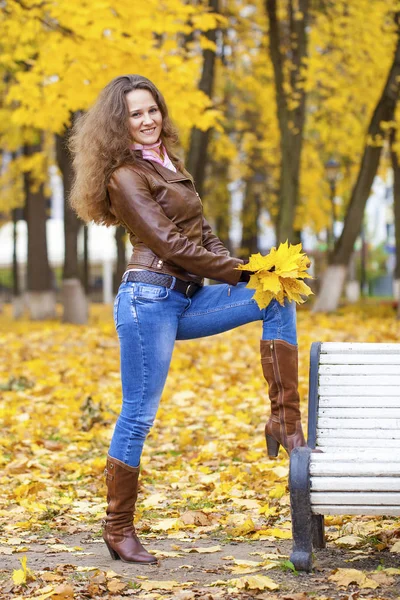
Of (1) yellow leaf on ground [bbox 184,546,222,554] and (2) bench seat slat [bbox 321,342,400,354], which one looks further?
(1) yellow leaf on ground [bbox 184,546,222,554]

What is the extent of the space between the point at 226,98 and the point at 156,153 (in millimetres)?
23078

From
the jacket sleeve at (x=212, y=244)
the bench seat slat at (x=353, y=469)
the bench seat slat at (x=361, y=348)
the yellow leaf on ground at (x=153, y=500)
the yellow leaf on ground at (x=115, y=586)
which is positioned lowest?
the yellow leaf on ground at (x=153, y=500)

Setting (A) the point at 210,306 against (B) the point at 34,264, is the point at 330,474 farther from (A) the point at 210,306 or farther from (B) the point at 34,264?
(B) the point at 34,264

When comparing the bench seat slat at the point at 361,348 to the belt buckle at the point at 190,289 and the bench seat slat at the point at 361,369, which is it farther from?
the belt buckle at the point at 190,289

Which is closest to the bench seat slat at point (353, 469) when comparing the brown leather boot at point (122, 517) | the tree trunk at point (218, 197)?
the brown leather boot at point (122, 517)

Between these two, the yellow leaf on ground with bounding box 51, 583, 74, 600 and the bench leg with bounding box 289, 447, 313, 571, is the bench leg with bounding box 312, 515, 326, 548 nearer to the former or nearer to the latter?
the bench leg with bounding box 289, 447, 313, 571

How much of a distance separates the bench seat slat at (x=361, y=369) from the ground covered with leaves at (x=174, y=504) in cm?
78

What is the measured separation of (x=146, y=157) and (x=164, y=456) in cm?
324

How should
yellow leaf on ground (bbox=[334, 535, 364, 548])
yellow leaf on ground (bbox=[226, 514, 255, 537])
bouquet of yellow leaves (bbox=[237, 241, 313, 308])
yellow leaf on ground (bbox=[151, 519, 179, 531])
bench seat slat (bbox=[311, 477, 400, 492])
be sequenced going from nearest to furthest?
bench seat slat (bbox=[311, 477, 400, 492])
bouquet of yellow leaves (bbox=[237, 241, 313, 308])
yellow leaf on ground (bbox=[334, 535, 364, 548])
yellow leaf on ground (bbox=[226, 514, 255, 537])
yellow leaf on ground (bbox=[151, 519, 179, 531])

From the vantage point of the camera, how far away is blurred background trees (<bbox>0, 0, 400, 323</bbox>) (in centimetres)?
1204

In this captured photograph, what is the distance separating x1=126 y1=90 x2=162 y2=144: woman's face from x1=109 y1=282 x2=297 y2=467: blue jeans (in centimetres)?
68

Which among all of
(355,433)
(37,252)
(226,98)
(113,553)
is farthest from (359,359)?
Result: (226,98)

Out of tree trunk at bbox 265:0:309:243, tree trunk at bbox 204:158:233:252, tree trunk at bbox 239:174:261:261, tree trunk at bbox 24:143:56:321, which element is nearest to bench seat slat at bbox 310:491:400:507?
tree trunk at bbox 265:0:309:243

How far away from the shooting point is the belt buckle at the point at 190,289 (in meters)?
4.49
